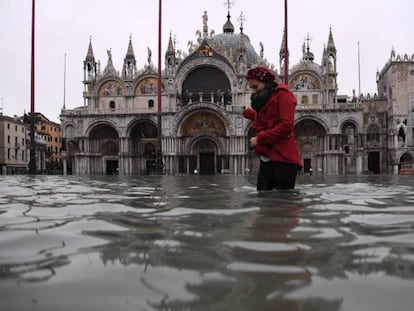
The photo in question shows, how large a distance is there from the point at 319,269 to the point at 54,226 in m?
2.01

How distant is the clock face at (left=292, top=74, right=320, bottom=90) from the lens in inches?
1451

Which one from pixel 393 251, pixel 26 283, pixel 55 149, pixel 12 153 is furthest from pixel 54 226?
pixel 55 149

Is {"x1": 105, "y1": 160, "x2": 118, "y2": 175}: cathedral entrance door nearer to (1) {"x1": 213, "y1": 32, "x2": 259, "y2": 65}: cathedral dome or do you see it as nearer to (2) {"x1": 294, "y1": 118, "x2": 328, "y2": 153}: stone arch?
(1) {"x1": 213, "y1": 32, "x2": 259, "y2": 65}: cathedral dome

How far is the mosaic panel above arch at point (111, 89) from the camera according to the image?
38344 millimetres

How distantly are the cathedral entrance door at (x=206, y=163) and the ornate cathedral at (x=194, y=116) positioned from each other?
9 centimetres

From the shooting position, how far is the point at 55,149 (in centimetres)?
6694

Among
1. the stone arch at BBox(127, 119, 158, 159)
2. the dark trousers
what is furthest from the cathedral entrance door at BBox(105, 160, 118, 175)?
the dark trousers

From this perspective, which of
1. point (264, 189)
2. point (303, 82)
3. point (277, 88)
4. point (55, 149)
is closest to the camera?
point (277, 88)

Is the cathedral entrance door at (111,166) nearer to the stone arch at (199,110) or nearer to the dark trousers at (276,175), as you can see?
the stone arch at (199,110)

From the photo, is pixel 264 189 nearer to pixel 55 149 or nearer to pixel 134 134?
pixel 134 134

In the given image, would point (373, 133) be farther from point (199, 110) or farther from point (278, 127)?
point (278, 127)

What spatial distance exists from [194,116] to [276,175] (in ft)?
99.6

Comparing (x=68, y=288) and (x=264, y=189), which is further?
(x=264, y=189)

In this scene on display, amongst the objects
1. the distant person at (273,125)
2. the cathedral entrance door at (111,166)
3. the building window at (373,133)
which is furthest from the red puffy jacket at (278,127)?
the building window at (373,133)
